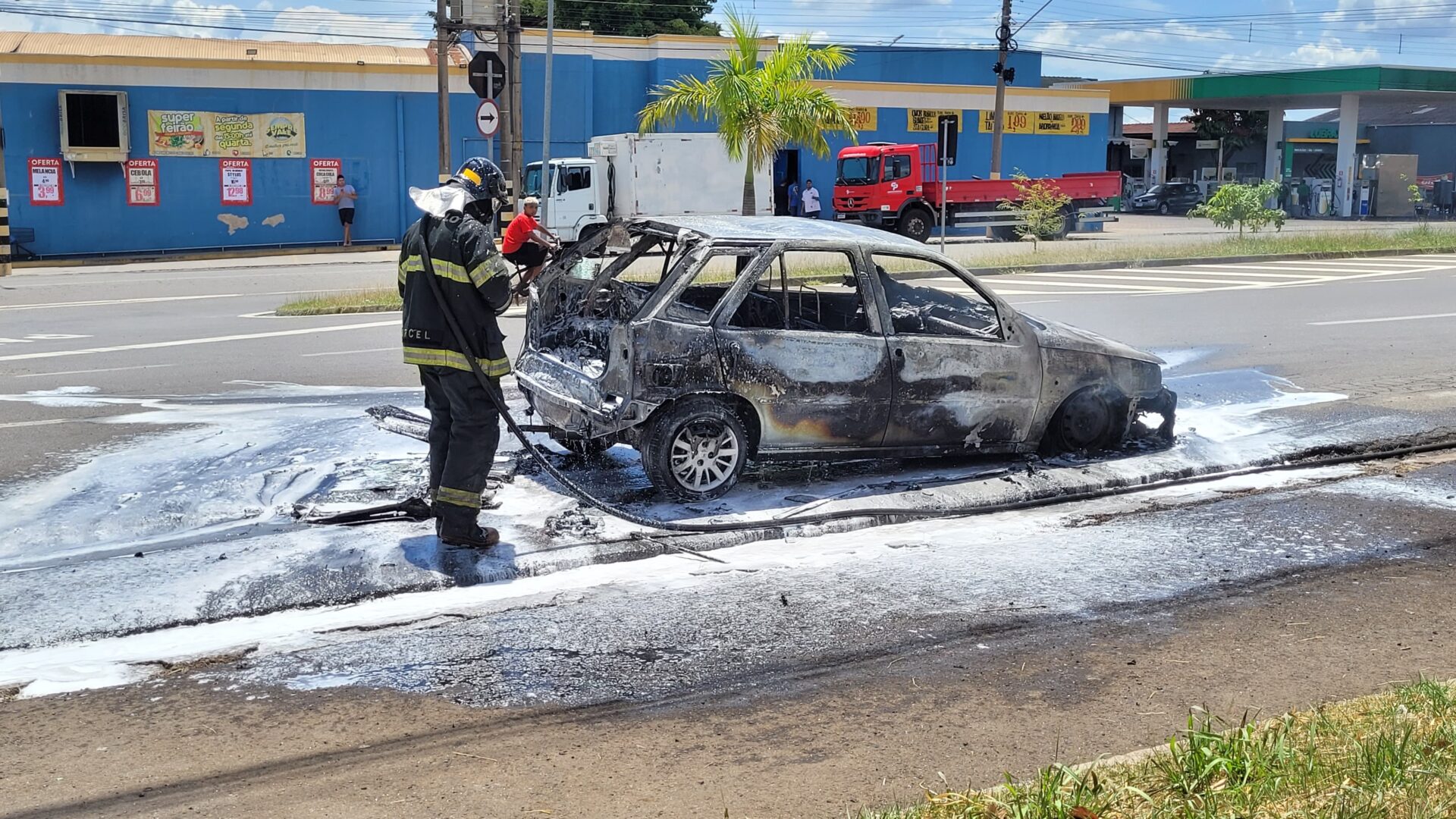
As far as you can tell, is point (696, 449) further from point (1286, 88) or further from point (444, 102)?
point (1286, 88)

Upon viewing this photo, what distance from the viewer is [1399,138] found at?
56.4m

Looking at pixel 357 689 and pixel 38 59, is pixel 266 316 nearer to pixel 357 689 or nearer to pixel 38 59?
pixel 357 689

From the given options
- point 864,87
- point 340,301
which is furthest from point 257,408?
point 864,87

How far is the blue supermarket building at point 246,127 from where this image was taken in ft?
94.7

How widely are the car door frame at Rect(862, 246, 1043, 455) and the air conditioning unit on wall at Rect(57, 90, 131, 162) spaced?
2637 cm

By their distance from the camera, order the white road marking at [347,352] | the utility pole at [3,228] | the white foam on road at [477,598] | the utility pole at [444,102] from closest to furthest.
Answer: the white foam on road at [477,598]
the white road marking at [347,352]
the utility pole at [3,228]
the utility pole at [444,102]

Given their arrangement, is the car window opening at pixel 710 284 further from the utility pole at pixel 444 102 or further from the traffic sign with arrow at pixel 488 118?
the utility pole at pixel 444 102

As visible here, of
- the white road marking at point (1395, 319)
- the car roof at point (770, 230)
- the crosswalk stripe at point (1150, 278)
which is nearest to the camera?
the car roof at point (770, 230)

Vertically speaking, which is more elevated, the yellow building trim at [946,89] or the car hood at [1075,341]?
the yellow building trim at [946,89]

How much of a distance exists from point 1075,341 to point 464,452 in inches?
149

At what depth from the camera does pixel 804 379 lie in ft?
23.4

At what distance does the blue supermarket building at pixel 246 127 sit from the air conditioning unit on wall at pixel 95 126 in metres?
0.03

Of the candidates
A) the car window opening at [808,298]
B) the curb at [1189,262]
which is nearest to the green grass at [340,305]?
the curb at [1189,262]

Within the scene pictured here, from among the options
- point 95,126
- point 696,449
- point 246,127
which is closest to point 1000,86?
point 246,127
